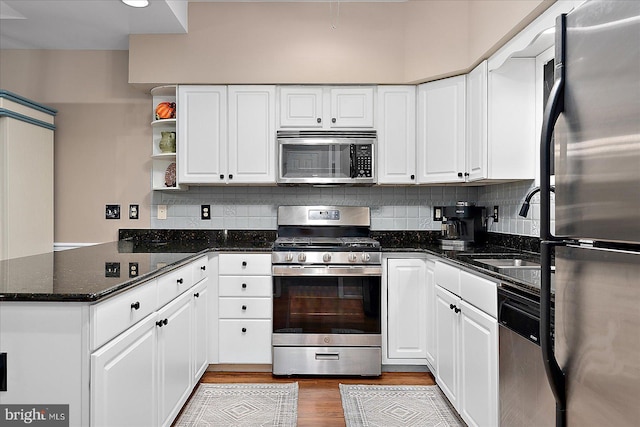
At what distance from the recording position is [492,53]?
9.01 ft

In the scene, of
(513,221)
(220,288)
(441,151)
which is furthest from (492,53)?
(220,288)

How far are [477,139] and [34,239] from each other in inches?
128

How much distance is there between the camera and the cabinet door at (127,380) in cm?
143

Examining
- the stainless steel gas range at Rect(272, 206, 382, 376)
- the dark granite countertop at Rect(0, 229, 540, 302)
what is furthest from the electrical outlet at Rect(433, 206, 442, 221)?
the stainless steel gas range at Rect(272, 206, 382, 376)

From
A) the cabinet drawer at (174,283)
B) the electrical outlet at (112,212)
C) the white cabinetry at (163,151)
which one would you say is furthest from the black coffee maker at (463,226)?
the electrical outlet at (112,212)

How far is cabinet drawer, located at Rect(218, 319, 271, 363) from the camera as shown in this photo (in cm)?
316

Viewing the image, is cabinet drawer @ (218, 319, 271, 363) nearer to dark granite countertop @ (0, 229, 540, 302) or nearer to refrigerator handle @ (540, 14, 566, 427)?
dark granite countertop @ (0, 229, 540, 302)

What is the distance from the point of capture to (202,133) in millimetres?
3373

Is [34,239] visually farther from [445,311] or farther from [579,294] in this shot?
[579,294]

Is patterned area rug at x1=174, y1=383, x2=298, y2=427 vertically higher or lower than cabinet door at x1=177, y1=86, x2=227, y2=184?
lower

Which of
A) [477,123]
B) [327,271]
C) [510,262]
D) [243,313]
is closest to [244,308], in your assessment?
[243,313]

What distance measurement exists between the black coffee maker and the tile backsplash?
0.31m

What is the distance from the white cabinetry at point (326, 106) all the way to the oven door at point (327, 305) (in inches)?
42.7

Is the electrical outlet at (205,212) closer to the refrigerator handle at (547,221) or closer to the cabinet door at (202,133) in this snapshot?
the cabinet door at (202,133)
